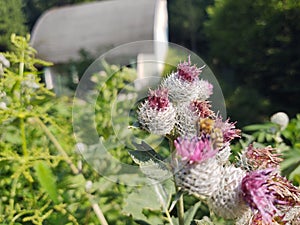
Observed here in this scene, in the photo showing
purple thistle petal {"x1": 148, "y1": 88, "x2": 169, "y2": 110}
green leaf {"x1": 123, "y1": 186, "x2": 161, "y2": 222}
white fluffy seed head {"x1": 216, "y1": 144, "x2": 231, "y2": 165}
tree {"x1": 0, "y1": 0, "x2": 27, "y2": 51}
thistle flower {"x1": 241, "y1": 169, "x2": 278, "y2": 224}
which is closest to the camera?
thistle flower {"x1": 241, "y1": 169, "x2": 278, "y2": 224}

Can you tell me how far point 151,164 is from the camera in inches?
51.8

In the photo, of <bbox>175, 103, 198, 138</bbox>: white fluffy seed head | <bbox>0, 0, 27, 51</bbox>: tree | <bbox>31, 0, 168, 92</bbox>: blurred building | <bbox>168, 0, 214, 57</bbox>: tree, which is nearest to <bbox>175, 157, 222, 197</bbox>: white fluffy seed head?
<bbox>175, 103, 198, 138</bbox>: white fluffy seed head

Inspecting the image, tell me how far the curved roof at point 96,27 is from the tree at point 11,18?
1.08 m

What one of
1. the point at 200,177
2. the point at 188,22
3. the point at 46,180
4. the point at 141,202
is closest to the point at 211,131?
the point at 200,177

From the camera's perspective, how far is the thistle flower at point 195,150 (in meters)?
1.08

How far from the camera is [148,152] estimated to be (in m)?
1.34

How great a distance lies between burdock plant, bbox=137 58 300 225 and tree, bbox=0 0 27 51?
2033 cm

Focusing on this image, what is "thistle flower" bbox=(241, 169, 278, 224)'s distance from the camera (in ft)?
3.45

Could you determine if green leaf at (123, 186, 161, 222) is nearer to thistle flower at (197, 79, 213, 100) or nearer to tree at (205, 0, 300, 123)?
thistle flower at (197, 79, 213, 100)

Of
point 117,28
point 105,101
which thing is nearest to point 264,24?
point 117,28

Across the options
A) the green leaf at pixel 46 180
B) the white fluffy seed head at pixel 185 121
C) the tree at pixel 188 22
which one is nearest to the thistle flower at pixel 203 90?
the white fluffy seed head at pixel 185 121

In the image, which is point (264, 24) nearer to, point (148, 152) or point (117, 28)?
point (117, 28)

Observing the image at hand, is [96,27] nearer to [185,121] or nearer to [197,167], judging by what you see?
[185,121]

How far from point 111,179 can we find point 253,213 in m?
1.05
